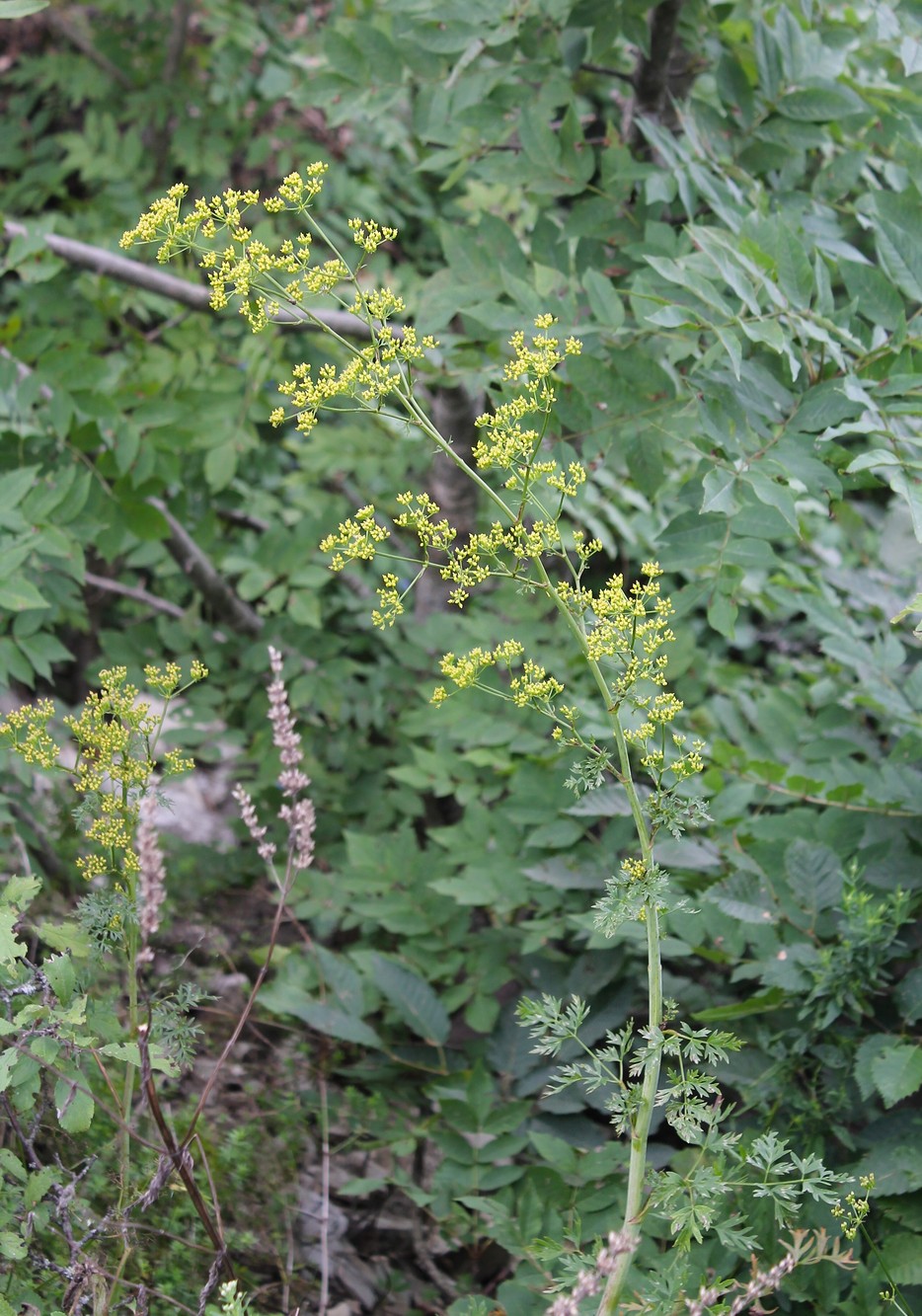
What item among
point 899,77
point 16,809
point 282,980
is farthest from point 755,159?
point 16,809

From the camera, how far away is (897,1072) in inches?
60.9

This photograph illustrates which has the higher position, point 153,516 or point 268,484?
point 153,516

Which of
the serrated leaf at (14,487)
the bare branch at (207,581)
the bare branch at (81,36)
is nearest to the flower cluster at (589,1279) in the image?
the serrated leaf at (14,487)

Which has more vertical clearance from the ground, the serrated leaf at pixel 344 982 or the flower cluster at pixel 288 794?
the flower cluster at pixel 288 794

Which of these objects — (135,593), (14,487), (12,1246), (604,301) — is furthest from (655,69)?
(12,1246)

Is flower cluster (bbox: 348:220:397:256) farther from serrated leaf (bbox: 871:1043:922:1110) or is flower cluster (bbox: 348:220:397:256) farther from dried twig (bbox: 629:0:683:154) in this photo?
serrated leaf (bbox: 871:1043:922:1110)

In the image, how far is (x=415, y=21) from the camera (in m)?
2.15

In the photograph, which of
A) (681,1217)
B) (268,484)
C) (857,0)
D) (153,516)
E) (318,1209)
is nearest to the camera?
(681,1217)

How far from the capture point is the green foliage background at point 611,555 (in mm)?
1646

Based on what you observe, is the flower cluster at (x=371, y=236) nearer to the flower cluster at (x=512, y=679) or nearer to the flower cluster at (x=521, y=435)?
the flower cluster at (x=521, y=435)

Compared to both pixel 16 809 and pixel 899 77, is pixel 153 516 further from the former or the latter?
pixel 899 77

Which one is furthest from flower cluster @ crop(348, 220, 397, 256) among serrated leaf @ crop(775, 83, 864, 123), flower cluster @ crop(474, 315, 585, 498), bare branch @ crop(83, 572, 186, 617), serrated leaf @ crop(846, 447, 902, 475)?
bare branch @ crop(83, 572, 186, 617)

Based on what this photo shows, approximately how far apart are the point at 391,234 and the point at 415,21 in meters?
1.12

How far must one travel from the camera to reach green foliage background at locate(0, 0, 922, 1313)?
1.65m
